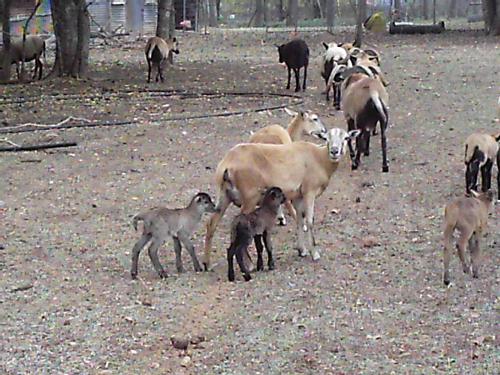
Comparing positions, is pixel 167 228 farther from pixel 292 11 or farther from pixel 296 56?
pixel 292 11

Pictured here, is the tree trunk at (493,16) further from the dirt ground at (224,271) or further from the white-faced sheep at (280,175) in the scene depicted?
the white-faced sheep at (280,175)

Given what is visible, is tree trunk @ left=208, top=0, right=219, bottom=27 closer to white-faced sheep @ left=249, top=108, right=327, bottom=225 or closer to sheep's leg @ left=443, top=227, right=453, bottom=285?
white-faced sheep @ left=249, top=108, right=327, bottom=225

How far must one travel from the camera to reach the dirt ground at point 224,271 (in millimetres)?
5227

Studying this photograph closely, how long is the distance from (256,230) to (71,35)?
505 inches

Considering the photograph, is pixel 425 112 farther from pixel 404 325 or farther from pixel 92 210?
pixel 404 325

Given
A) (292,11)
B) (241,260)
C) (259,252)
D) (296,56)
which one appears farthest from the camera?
(292,11)

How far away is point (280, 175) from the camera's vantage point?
7.06 metres

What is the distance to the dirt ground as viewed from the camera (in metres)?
5.23

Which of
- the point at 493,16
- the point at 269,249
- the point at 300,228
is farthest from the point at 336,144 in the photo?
the point at 493,16

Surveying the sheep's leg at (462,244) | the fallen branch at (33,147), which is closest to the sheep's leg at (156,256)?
the sheep's leg at (462,244)

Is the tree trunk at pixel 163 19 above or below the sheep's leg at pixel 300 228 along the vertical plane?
above

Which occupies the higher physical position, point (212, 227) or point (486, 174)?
point (486, 174)

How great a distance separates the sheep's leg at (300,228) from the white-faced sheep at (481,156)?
5.87 ft

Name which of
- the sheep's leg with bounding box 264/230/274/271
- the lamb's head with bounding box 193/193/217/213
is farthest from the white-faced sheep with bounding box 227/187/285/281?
the lamb's head with bounding box 193/193/217/213
